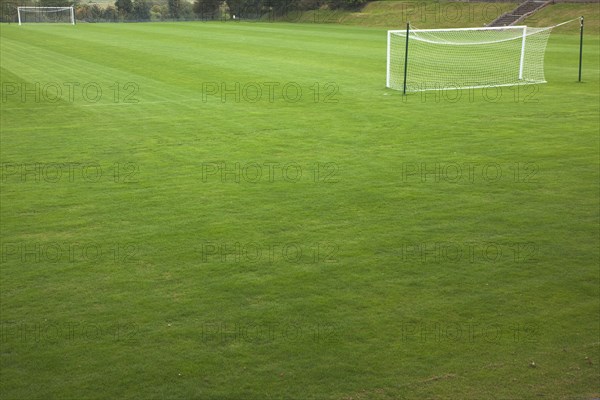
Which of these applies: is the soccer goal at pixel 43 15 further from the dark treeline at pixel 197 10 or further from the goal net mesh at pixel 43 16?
the dark treeline at pixel 197 10

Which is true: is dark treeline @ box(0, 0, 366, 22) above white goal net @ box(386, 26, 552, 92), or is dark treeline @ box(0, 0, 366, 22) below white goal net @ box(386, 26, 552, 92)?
above

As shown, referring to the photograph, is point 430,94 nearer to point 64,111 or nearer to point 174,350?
point 64,111

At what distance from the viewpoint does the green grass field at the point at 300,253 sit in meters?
5.51

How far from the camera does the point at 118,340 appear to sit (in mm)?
5969

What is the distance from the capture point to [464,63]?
25156 millimetres

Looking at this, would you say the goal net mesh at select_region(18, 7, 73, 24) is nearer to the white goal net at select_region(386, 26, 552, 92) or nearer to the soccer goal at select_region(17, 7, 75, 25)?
the soccer goal at select_region(17, 7, 75, 25)

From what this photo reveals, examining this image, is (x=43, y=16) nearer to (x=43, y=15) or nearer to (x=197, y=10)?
(x=43, y=15)

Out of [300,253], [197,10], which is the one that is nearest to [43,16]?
[197,10]

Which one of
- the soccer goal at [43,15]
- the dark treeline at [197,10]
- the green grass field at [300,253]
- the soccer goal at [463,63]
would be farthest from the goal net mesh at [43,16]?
the green grass field at [300,253]

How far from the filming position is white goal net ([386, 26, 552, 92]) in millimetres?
20844

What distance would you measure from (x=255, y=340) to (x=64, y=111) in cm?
1255

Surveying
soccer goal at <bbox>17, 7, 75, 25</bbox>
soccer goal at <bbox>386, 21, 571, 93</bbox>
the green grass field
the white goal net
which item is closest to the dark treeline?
soccer goal at <bbox>17, 7, 75, 25</bbox>

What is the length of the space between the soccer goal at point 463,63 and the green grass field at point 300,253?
4231 mm

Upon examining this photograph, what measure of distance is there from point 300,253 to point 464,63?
62.9ft
